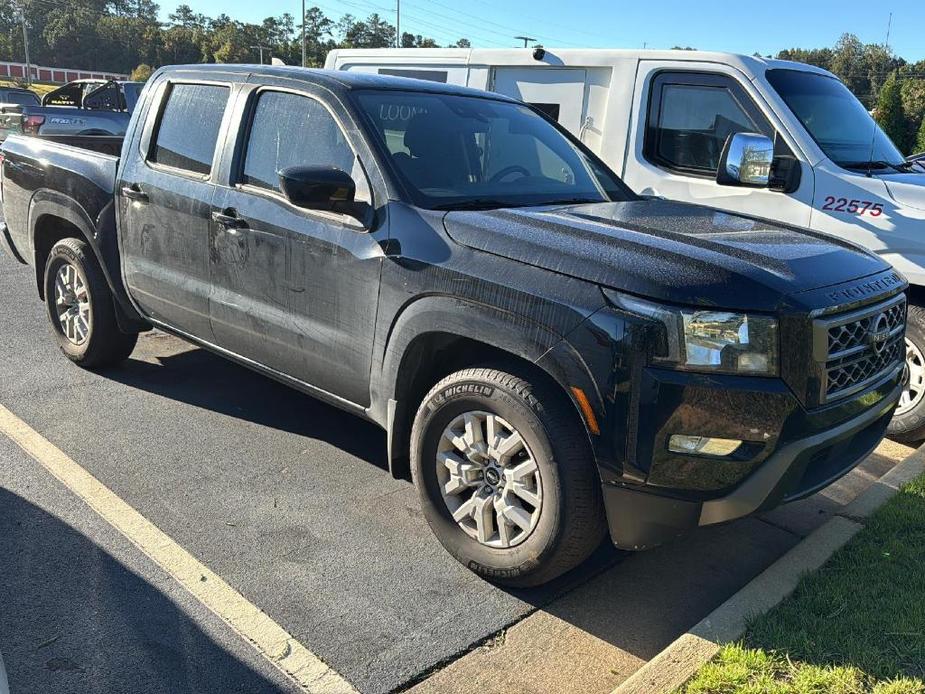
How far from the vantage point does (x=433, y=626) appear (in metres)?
3.09

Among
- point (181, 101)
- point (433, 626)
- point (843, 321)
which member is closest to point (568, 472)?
point (433, 626)

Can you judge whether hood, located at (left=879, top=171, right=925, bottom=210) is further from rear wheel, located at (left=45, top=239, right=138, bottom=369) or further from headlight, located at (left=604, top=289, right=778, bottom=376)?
rear wheel, located at (left=45, top=239, right=138, bottom=369)

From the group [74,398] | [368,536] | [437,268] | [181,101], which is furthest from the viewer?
[74,398]

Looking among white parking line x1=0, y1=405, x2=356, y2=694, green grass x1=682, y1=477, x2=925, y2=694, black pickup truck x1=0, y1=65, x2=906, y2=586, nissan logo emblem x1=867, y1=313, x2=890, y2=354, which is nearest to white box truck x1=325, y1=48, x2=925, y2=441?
black pickup truck x1=0, y1=65, x2=906, y2=586

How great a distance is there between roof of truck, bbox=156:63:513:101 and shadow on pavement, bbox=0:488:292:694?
2287 millimetres

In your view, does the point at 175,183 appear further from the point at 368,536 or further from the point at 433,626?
the point at 433,626

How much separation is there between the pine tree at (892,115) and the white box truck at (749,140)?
2125cm

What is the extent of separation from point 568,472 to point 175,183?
2752mm

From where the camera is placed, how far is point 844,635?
2.93 metres

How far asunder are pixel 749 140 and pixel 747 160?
112mm

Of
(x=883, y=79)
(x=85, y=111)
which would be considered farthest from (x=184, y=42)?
(x=85, y=111)

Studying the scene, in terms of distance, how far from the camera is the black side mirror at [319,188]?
3.47 m

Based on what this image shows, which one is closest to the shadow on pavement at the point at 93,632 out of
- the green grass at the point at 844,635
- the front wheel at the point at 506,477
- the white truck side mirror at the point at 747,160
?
the front wheel at the point at 506,477

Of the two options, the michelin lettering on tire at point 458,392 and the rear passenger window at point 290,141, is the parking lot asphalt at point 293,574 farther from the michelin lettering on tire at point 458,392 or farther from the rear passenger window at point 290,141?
the rear passenger window at point 290,141
